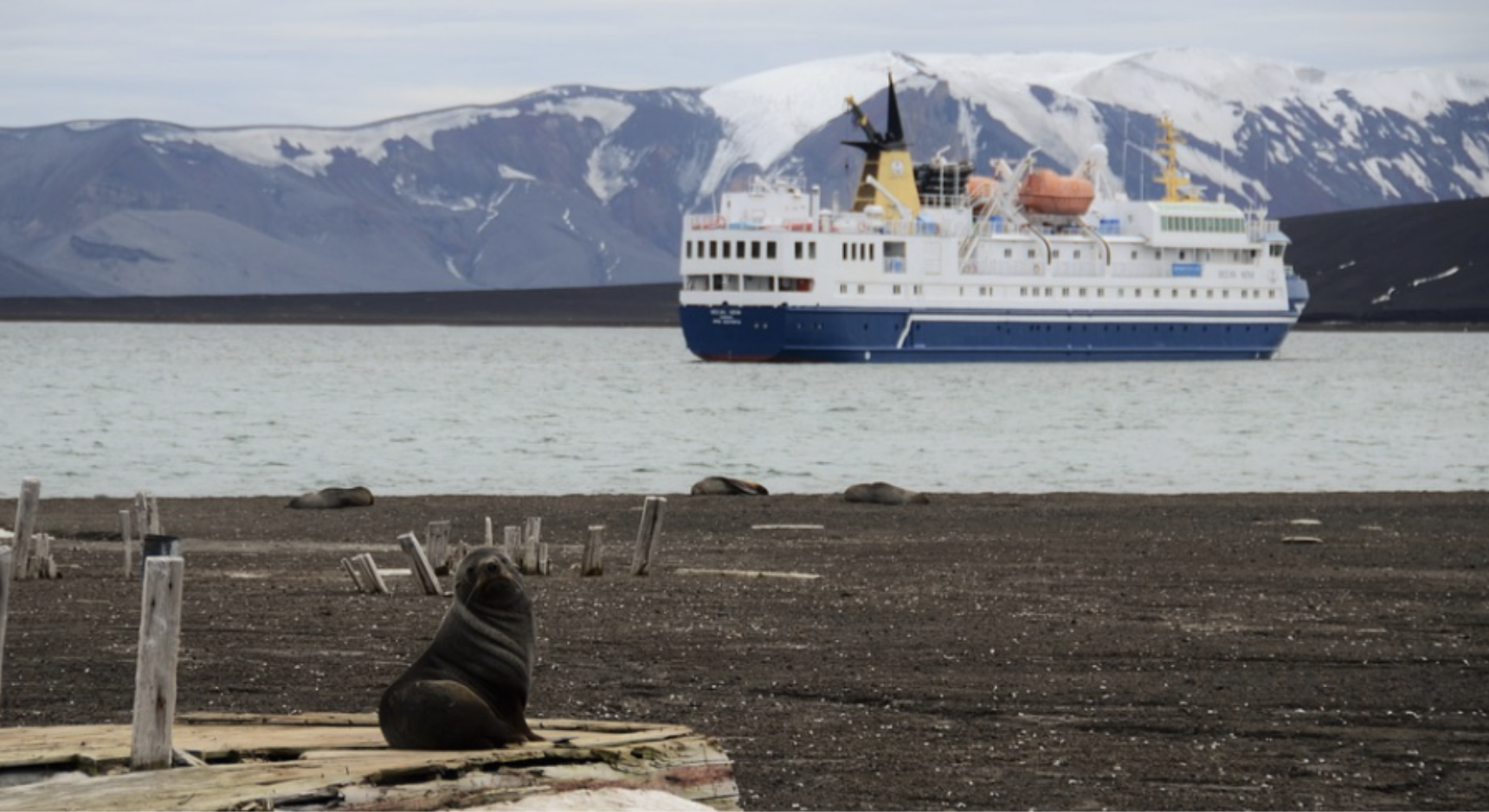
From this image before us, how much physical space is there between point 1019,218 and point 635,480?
4941 cm

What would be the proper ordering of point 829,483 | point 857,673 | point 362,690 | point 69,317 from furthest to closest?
1. point 69,317
2. point 829,483
3. point 857,673
4. point 362,690

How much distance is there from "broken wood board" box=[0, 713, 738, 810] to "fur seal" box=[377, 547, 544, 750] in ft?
0.34

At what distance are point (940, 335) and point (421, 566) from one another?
2397 inches

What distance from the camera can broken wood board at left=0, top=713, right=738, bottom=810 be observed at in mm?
6754

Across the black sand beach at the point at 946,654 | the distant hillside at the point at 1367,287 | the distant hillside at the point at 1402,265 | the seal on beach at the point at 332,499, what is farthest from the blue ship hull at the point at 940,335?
the distant hillside at the point at 1402,265

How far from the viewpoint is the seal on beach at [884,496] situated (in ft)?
88.3

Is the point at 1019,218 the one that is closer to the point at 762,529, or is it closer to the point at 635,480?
the point at 635,480

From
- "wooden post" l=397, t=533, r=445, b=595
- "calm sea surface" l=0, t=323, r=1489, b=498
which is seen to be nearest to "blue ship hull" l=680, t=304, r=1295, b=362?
"calm sea surface" l=0, t=323, r=1489, b=498

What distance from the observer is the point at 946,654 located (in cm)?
1294

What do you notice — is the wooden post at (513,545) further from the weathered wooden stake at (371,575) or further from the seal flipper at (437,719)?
the seal flipper at (437,719)

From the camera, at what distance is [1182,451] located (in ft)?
135

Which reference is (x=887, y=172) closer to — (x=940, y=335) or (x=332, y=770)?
(x=940, y=335)

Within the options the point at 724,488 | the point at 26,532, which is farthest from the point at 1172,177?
the point at 26,532

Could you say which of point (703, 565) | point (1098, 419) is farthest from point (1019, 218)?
point (703, 565)
